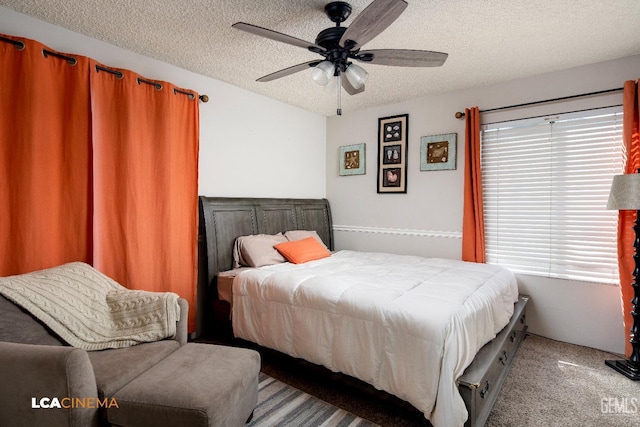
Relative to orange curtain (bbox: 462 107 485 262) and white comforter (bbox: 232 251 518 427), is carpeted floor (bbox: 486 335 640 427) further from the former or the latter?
orange curtain (bbox: 462 107 485 262)

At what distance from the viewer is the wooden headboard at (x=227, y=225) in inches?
121

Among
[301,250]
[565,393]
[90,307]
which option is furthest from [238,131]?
[565,393]

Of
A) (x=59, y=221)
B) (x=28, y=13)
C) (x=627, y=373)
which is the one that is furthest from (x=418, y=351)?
(x=28, y=13)

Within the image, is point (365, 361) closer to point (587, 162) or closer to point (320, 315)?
point (320, 315)

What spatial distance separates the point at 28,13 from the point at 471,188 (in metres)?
3.99

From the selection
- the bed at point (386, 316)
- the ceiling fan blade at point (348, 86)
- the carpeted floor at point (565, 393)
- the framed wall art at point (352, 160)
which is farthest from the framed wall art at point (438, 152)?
the carpeted floor at point (565, 393)

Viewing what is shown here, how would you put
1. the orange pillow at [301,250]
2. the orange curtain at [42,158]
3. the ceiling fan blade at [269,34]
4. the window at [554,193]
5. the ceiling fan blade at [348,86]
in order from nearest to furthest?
the ceiling fan blade at [269,34] → the orange curtain at [42,158] → the ceiling fan blade at [348,86] → the window at [554,193] → the orange pillow at [301,250]

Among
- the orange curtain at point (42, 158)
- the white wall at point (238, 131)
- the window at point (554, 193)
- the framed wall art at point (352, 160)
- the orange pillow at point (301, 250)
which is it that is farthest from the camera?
the framed wall art at point (352, 160)

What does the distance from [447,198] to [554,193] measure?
1001 millimetres

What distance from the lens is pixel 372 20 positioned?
157 centimetres

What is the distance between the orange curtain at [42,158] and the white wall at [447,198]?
305 centimetres

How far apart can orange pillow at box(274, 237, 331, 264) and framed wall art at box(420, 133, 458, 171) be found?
5.27ft

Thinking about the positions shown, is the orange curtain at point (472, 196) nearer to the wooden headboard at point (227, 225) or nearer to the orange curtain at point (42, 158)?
the wooden headboard at point (227, 225)

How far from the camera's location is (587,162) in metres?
2.92
